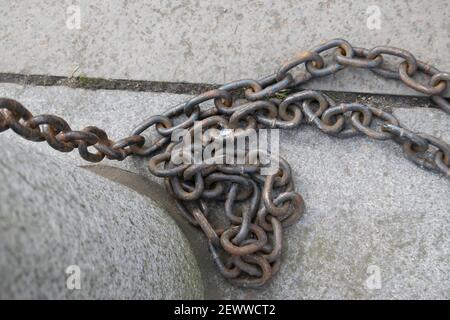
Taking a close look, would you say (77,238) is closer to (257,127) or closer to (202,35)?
(257,127)

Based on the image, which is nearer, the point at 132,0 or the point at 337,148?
the point at 337,148

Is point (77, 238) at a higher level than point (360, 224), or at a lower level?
lower

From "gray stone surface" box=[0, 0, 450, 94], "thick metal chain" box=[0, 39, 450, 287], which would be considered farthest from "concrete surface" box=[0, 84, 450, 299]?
"gray stone surface" box=[0, 0, 450, 94]

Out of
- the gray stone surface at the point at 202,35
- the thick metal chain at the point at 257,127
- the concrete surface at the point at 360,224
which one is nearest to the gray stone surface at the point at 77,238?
the thick metal chain at the point at 257,127

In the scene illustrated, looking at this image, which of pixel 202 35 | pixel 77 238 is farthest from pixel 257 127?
pixel 77 238

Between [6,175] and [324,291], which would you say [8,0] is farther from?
[324,291]

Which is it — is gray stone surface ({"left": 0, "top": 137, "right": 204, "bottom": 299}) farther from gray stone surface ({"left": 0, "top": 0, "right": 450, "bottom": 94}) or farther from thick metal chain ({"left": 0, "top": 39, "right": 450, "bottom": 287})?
gray stone surface ({"left": 0, "top": 0, "right": 450, "bottom": 94})
